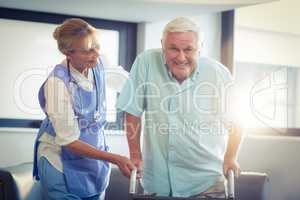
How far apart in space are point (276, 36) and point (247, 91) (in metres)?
0.36

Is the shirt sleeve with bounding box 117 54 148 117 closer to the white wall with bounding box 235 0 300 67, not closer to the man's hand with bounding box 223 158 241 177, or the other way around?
the man's hand with bounding box 223 158 241 177

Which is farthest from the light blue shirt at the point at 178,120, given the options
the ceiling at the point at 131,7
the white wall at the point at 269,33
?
the white wall at the point at 269,33

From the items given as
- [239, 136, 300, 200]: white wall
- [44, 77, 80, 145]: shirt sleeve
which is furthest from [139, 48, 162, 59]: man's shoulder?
[239, 136, 300, 200]: white wall

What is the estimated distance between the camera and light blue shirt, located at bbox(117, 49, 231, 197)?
1.56 m

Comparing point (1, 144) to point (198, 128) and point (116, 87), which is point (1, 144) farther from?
point (198, 128)

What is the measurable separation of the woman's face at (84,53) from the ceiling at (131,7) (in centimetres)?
60

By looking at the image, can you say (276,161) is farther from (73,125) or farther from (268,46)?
(73,125)

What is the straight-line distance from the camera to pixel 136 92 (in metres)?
1.60

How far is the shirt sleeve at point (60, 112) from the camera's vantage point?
150 cm

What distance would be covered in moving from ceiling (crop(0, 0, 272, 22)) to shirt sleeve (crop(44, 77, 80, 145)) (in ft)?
2.41

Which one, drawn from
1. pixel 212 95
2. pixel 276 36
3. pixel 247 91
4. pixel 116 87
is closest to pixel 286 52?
pixel 276 36

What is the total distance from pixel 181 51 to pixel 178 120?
22cm

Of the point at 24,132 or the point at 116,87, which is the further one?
the point at 24,132

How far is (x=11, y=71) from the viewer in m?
2.44
